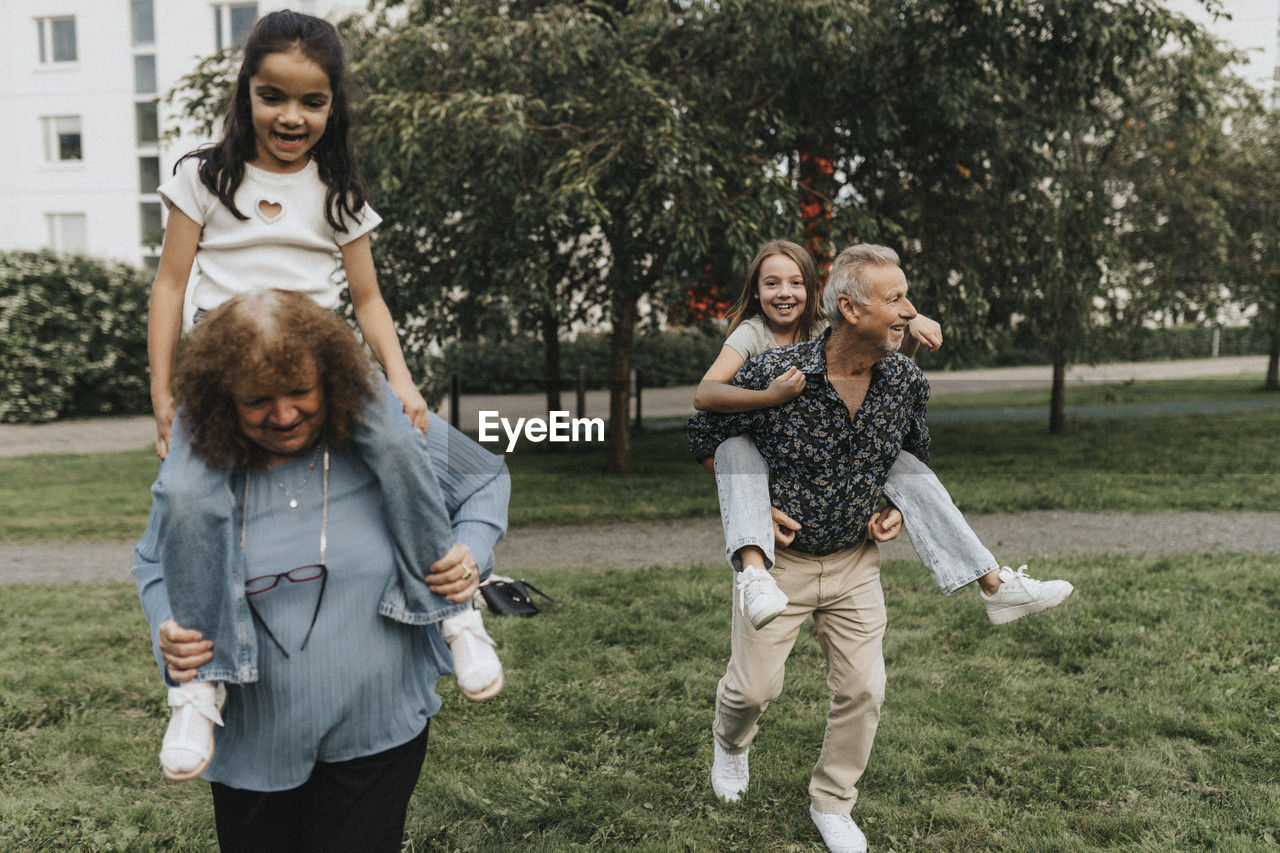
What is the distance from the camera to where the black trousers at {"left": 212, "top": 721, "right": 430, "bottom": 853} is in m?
2.02

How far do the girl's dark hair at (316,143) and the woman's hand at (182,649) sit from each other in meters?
1.04

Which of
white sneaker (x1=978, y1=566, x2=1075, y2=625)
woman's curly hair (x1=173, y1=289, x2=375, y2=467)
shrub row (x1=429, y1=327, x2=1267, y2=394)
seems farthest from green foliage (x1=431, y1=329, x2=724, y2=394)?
woman's curly hair (x1=173, y1=289, x2=375, y2=467)

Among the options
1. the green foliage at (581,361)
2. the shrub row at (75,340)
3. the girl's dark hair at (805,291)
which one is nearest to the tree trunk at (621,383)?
the shrub row at (75,340)

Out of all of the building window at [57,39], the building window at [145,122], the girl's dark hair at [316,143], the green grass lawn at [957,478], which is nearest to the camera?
the girl's dark hair at [316,143]

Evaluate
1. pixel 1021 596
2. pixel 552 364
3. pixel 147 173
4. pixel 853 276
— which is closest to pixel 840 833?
pixel 1021 596

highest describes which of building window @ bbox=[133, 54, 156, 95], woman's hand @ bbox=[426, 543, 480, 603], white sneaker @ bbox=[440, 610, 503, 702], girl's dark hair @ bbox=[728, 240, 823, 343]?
building window @ bbox=[133, 54, 156, 95]

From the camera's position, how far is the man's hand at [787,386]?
280cm

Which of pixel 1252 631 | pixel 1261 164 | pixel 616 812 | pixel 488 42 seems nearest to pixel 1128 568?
pixel 1252 631

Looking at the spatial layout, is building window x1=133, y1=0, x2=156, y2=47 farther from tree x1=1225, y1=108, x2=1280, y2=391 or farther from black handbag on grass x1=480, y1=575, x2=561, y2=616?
black handbag on grass x1=480, y1=575, x2=561, y2=616

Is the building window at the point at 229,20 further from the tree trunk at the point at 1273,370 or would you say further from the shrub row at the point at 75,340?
the tree trunk at the point at 1273,370

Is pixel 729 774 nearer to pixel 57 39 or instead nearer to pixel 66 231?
pixel 66 231

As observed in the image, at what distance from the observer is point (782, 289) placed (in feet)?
11.6

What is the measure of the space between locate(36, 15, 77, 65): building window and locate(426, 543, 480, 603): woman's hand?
36586 mm

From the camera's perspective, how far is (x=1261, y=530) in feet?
25.8
